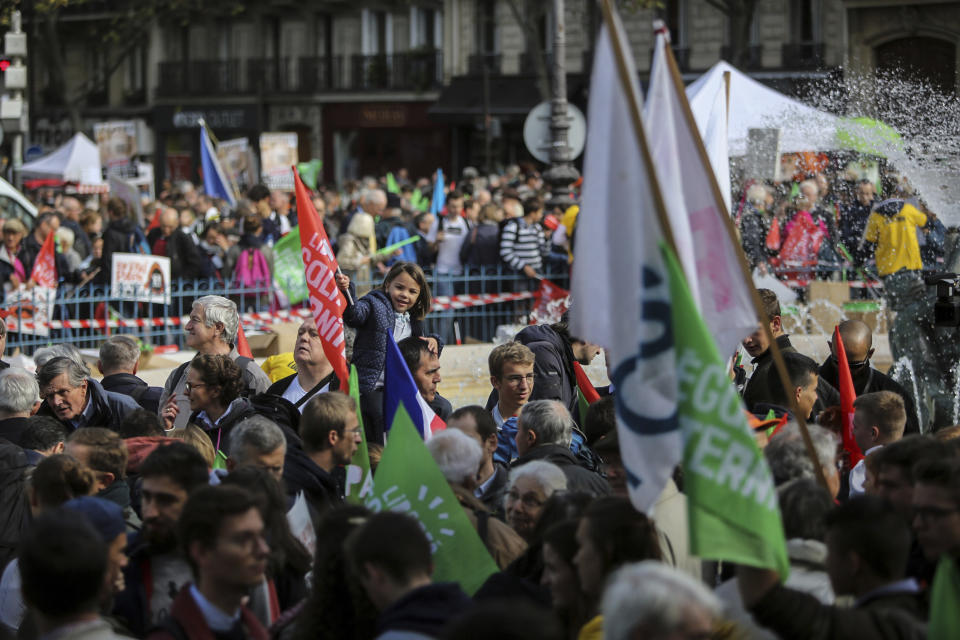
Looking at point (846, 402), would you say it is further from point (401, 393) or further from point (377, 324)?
point (377, 324)

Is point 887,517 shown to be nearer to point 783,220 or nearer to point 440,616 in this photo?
point 440,616

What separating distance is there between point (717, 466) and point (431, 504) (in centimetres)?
109

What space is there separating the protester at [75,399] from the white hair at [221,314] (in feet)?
2.12

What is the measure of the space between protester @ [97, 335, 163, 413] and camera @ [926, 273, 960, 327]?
473 centimetres

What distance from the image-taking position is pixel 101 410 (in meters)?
7.27

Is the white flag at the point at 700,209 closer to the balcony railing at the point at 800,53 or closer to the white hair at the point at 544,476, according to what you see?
the white hair at the point at 544,476

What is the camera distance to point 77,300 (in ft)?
41.9

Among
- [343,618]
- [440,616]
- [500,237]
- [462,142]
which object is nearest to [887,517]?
[440,616]

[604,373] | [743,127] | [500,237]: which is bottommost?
[604,373]

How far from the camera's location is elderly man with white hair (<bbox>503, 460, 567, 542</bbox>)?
5035 millimetres

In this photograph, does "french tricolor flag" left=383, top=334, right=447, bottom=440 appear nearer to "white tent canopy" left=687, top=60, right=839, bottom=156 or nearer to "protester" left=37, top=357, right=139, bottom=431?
"protester" left=37, top=357, right=139, bottom=431

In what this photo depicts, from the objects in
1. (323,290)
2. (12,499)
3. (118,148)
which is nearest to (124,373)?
(323,290)

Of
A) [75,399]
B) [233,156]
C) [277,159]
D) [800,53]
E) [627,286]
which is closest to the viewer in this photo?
[627,286]

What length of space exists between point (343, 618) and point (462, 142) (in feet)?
136
